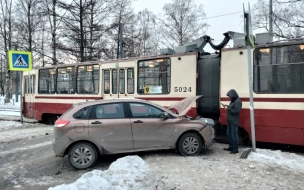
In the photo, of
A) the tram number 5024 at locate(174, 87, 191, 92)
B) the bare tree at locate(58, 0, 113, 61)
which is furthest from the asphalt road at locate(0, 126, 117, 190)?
the bare tree at locate(58, 0, 113, 61)

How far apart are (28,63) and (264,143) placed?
35.0ft

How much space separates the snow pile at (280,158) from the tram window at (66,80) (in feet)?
28.0

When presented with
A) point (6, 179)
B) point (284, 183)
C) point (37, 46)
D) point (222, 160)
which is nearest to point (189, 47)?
point (222, 160)

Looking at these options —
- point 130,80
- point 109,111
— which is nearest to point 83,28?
point 130,80

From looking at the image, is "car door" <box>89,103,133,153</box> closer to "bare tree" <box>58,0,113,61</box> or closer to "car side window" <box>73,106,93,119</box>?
"car side window" <box>73,106,93,119</box>

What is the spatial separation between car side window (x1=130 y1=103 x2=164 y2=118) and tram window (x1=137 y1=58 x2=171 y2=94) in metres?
2.80

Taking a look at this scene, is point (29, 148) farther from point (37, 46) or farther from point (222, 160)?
point (37, 46)

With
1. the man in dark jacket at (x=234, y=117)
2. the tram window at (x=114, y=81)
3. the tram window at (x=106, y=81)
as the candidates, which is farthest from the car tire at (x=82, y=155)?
the tram window at (x=106, y=81)

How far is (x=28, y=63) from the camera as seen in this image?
13320mm

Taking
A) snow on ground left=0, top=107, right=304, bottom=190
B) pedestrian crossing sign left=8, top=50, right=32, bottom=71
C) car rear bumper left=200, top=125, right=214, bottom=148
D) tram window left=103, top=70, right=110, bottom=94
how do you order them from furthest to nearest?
pedestrian crossing sign left=8, top=50, right=32, bottom=71, tram window left=103, top=70, right=110, bottom=94, car rear bumper left=200, top=125, right=214, bottom=148, snow on ground left=0, top=107, right=304, bottom=190

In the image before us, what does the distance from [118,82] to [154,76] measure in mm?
1772

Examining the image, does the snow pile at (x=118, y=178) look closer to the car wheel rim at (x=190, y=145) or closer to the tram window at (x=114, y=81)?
the car wheel rim at (x=190, y=145)

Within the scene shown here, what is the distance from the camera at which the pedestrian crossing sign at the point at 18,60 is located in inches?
503

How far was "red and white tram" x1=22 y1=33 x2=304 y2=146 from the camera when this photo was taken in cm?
754
